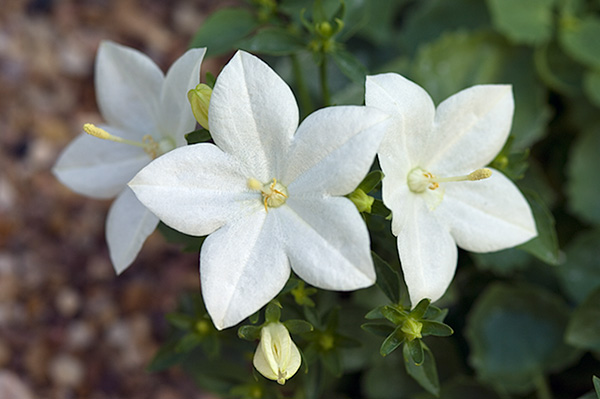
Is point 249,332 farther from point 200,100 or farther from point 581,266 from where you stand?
point 581,266

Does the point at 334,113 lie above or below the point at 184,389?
above

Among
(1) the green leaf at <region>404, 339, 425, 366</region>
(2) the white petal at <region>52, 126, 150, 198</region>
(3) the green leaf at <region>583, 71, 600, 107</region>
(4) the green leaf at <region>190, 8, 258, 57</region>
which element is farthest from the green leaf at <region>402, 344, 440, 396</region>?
(3) the green leaf at <region>583, 71, 600, 107</region>

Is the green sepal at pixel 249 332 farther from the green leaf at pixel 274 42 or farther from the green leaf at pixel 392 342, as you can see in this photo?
the green leaf at pixel 274 42

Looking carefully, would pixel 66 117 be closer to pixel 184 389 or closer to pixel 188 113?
pixel 184 389

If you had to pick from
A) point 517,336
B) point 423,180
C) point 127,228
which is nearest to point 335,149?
point 423,180

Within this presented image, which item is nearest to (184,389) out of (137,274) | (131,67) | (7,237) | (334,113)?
(137,274)
